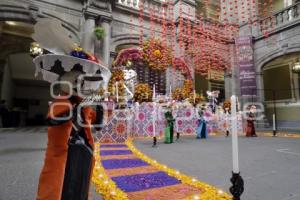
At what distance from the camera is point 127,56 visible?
9812 millimetres

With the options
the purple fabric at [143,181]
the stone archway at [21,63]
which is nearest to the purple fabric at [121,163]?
the purple fabric at [143,181]

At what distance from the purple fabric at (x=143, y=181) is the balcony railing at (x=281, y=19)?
11396 millimetres

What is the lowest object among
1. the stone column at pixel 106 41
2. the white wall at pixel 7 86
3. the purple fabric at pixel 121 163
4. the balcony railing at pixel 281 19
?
the purple fabric at pixel 121 163

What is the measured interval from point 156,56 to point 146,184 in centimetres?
805

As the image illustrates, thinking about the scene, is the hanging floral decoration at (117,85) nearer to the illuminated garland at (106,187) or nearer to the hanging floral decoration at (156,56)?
the hanging floral decoration at (156,56)

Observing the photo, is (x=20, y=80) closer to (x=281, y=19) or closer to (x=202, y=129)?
(x=202, y=129)

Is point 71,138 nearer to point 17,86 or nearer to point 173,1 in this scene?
point 173,1

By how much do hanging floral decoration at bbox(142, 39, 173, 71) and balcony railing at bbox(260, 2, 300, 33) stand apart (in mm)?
5981

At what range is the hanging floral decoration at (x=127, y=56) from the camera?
→ 9641mm

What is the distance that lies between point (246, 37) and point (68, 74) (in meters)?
12.9

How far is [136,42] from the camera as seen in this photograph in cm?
1159

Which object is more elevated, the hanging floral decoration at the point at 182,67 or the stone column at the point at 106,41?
the stone column at the point at 106,41

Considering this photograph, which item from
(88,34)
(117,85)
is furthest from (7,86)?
(117,85)

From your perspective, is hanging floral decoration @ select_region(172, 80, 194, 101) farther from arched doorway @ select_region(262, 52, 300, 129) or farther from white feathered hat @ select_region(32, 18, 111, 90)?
white feathered hat @ select_region(32, 18, 111, 90)
